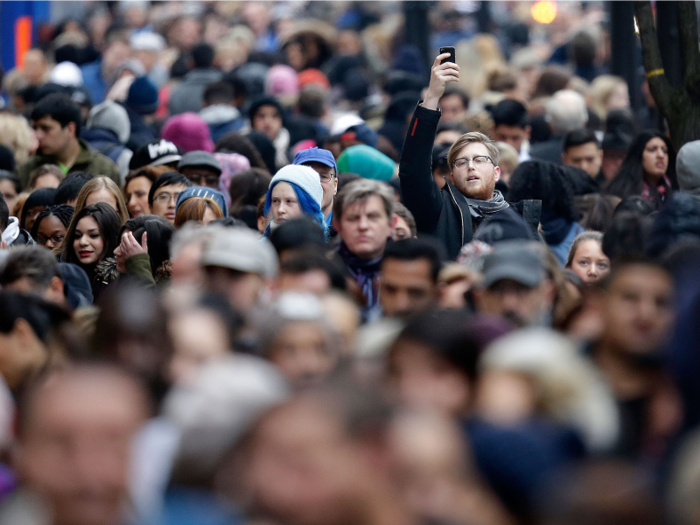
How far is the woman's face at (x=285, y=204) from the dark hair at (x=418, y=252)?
1.35 m

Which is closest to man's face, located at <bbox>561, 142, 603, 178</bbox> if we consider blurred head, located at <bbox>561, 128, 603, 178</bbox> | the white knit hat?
blurred head, located at <bbox>561, 128, 603, 178</bbox>

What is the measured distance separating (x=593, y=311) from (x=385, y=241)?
47.1 inches

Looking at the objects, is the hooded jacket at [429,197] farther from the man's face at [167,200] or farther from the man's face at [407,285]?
the man's face at [167,200]

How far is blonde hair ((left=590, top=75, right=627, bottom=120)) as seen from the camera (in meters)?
11.0

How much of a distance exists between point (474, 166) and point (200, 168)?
2.31 meters

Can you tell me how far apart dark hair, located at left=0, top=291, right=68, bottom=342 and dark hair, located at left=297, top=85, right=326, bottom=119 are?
22.3 ft

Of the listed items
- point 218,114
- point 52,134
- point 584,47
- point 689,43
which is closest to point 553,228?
point 689,43

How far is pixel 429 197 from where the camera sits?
20.0 ft

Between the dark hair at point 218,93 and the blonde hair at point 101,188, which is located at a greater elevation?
the dark hair at point 218,93

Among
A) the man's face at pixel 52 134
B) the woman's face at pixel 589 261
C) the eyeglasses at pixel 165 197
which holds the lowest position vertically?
the woman's face at pixel 589 261

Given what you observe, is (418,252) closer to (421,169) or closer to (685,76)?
(421,169)

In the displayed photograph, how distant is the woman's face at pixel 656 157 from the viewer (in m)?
7.68

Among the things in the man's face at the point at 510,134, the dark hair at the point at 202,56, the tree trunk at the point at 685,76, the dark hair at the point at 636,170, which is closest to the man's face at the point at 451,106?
the man's face at the point at 510,134

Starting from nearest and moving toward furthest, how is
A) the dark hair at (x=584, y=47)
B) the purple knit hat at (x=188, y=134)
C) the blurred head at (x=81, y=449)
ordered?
1. the blurred head at (x=81, y=449)
2. the purple knit hat at (x=188, y=134)
3. the dark hair at (x=584, y=47)
